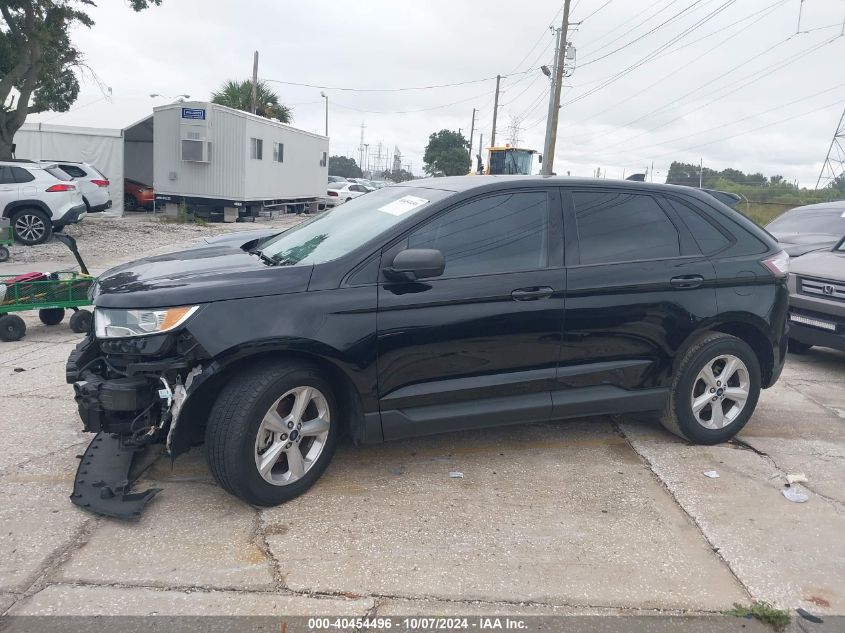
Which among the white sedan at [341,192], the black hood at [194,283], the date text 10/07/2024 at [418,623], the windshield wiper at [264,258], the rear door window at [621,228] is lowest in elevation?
the date text 10/07/2024 at [418,623]

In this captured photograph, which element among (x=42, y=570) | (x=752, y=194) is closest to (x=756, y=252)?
(x=42, y=570)

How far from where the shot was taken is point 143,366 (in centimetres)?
352

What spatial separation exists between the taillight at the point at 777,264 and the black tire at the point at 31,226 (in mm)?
13510

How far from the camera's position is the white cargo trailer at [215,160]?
21047 mm

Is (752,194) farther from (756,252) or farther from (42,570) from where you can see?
(42,570)

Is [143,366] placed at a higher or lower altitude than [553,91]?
lower

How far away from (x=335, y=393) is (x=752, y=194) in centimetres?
3315

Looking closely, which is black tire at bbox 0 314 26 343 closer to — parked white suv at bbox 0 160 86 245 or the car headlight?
the car headlight

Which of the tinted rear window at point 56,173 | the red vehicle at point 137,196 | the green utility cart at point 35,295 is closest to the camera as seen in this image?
the green utility cart at point 35,295

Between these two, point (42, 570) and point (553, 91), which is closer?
point (42, 570)

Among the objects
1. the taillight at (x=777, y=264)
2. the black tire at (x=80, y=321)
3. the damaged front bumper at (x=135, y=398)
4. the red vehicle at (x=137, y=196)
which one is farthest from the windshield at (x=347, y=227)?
the red vehicle at (x=137, y=196)

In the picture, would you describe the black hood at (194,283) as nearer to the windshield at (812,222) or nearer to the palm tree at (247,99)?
the windshield at (812,222)

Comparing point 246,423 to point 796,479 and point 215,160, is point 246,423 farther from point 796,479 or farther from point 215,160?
point 215,160

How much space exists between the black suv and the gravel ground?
9932 mm
